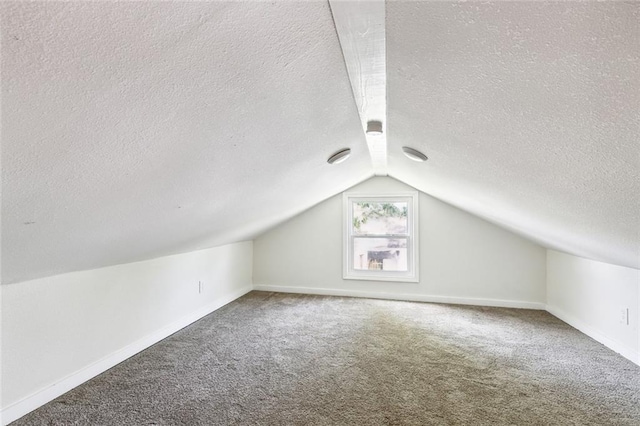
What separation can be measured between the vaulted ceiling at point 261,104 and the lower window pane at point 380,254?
2465 mm

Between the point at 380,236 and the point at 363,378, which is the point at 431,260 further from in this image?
the point at 363,378

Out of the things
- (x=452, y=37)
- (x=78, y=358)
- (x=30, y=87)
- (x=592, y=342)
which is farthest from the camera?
(x=592, y=342)

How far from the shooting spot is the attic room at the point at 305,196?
0.79 m

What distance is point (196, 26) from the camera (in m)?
0.79

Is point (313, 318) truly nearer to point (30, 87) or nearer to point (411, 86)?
point (411, 86)

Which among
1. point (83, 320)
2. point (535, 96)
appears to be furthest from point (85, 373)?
point (535, 96)

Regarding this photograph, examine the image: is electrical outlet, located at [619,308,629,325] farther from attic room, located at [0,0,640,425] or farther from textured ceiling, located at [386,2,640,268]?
textured ceiling, located at [386,2,640,268]

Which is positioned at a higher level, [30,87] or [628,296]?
[30,87]

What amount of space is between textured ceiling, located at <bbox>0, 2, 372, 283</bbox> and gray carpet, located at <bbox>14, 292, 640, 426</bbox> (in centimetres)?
97

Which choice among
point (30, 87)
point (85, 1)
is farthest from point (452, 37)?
point (30, 87)

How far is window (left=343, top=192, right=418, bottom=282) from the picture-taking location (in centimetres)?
433

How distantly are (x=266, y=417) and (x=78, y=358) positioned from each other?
54.2 inches

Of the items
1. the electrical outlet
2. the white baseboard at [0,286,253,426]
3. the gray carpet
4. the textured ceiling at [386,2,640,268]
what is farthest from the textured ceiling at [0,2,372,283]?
the electrical outlet

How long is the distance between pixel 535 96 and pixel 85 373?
115 inches
